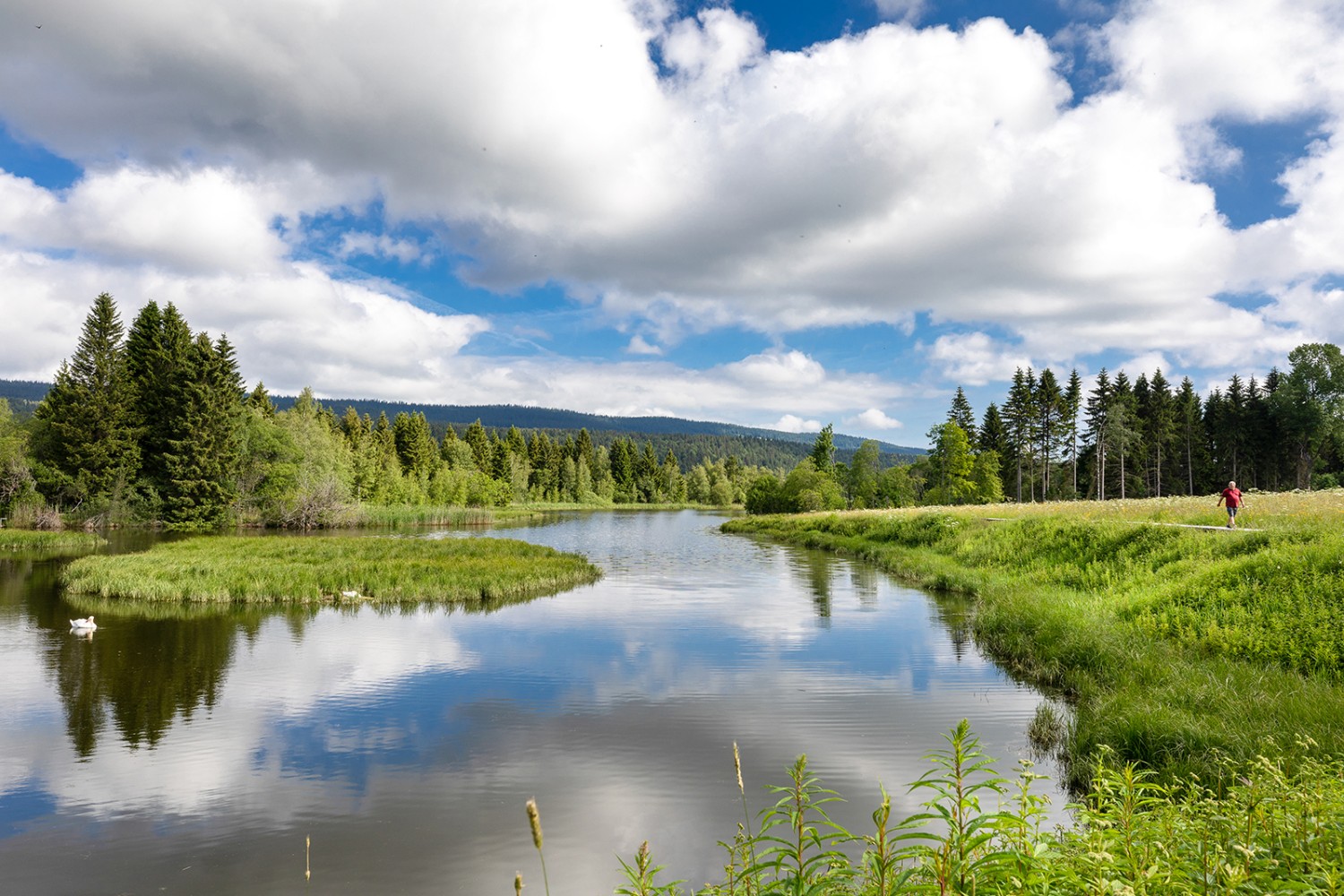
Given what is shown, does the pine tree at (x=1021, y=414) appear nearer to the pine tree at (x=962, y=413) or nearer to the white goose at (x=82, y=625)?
the pine tree at (x=962, y=413)

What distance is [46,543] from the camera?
4372 centimetres

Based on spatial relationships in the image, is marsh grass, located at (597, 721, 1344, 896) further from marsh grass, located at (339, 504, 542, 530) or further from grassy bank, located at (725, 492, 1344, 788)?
marsh grass, located at (339, 504, 542, 530)

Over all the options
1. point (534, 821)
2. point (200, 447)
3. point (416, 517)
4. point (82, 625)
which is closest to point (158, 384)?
point (200, 447)

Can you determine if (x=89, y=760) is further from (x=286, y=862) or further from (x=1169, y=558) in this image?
(x=1169, y=558)

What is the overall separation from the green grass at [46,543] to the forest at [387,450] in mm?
5602

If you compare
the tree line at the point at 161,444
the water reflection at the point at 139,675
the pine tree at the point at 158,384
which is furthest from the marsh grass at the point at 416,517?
the water reflection at the point at 139,675

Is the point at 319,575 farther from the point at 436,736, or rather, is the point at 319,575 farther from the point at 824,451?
the point at 824,451

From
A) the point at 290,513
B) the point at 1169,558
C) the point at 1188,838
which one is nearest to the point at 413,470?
the point at 290,513

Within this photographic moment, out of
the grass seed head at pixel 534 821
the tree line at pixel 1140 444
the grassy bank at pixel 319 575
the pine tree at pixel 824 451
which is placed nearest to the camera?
the grass seed head at pixel 534 821

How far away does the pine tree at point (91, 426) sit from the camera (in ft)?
169

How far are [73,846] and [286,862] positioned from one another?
285 centimetres

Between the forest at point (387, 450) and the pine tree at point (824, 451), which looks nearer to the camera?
the forest at point (387, 450)

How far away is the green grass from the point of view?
133ft

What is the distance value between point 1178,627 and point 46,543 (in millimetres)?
56696
